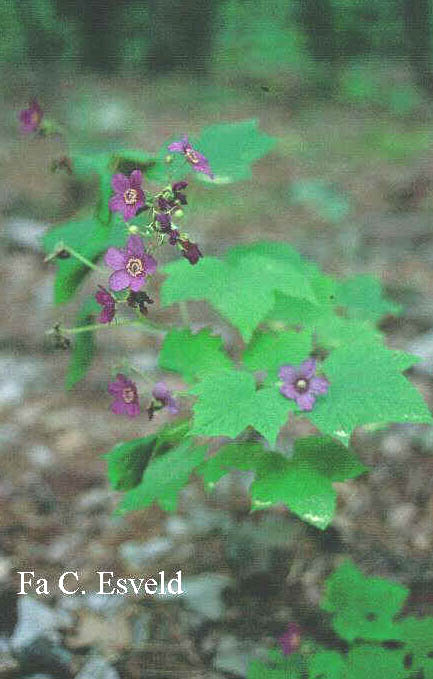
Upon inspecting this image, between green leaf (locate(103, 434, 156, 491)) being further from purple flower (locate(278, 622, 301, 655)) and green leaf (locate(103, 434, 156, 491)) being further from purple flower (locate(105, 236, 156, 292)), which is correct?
purple flower (locate(278, 622, 301, 655))

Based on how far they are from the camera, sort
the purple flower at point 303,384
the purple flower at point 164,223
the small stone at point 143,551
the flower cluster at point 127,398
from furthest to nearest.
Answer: the small stone at point 143,551
the flower cluster at point 127,398
the purple flower at point 303,384
the purple flower at point 164,223

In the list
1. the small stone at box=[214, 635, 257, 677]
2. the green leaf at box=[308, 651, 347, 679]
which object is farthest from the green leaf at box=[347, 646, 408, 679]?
the small stone at box=[214, 635, 257, 677]

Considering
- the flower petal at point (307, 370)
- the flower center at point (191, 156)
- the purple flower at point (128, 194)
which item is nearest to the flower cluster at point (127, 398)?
the flower petal at point (307, 370)

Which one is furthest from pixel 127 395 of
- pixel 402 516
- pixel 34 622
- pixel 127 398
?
pixel 402 516

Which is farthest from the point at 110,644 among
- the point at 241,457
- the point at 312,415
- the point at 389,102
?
the point at 389,102

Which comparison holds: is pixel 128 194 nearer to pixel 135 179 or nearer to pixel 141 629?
pixel 135 179

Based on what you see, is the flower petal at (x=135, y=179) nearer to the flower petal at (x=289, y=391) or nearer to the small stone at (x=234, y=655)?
the flower petal at (x=289, y=391)
